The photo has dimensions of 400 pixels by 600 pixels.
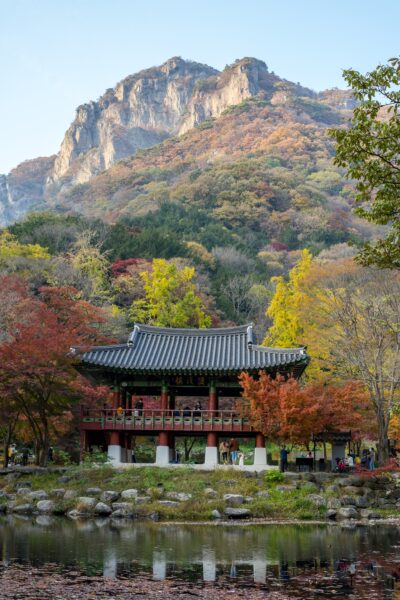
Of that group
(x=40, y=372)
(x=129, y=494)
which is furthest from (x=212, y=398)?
(x=40, y=372)

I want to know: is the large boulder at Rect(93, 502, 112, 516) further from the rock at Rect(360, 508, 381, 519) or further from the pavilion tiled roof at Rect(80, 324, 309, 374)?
the rock at Rect(360, 508, 381, 519)

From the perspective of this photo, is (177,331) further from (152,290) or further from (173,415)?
(152,290)

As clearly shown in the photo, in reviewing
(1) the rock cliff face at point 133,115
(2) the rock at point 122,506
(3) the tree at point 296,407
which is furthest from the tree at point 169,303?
(1) the rock cliff face at point 133,115

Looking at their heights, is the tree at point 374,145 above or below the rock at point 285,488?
above

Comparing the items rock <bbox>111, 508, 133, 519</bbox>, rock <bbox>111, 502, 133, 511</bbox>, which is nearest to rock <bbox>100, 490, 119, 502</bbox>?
rock <bbox>111, 502, 133, 511</bbox>

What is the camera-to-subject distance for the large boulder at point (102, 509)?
26.6 metres

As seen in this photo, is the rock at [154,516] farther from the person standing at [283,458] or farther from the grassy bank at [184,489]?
the person standing at [283,458]

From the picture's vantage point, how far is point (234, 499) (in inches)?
1065

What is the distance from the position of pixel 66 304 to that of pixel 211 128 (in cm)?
12260

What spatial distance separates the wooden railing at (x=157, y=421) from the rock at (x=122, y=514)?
6807 mm

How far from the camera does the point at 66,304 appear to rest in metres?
41.3

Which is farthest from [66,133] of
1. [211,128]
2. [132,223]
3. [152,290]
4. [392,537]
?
[392,537]

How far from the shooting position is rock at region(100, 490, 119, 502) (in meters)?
27.3

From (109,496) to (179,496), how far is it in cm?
265
